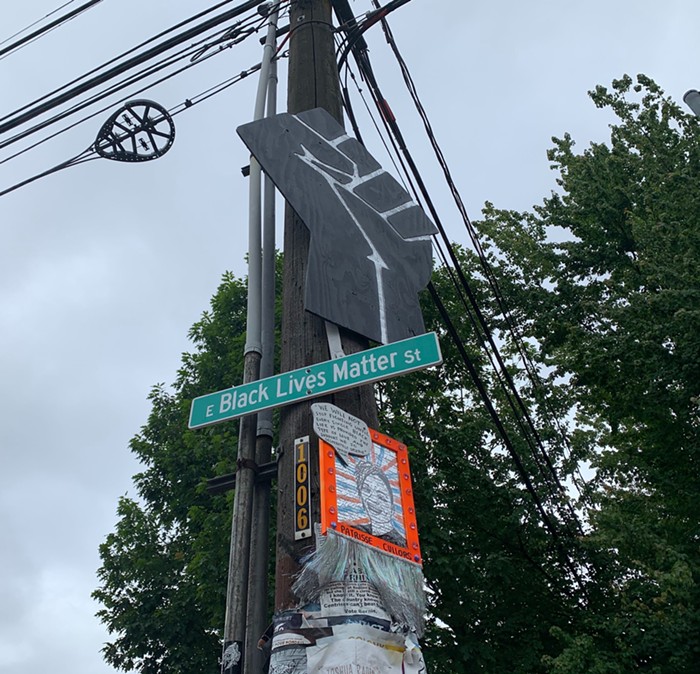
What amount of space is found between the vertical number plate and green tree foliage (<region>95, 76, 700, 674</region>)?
22.6 ft

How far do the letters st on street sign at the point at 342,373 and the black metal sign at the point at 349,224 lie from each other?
45 centimetres

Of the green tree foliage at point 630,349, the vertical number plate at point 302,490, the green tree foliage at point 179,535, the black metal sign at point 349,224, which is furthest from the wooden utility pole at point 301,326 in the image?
the green tree foliage at point 179,535

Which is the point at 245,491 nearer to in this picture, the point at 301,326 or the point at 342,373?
the point at 342,373

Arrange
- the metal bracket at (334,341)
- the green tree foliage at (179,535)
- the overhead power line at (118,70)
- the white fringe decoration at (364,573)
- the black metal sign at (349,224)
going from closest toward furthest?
the white fringe decoration at (364,573)
the metal bracket at (334,341)
the black metal sign at (349,224)
the overhead power line at (118,70)
the green tree foliage at (179,535)

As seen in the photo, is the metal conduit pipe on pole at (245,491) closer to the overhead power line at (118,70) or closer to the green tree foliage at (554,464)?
the overhead power line at (118,70)

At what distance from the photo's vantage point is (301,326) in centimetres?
405

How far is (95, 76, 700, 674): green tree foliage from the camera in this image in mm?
9742

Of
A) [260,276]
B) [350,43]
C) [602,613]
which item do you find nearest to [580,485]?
[602,613]

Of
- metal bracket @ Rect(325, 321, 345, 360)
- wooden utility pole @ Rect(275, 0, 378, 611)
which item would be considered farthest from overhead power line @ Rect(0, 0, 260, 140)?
metal bracket @ Rect(325, 321, 345, 360)

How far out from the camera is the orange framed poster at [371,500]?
3.01 metres

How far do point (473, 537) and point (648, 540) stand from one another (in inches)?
126

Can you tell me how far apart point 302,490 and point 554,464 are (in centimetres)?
1055

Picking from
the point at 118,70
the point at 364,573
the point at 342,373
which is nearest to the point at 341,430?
the point at 342,373

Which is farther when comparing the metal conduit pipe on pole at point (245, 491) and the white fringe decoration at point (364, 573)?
the metal conduit pipe on pole at point (245, 491)
